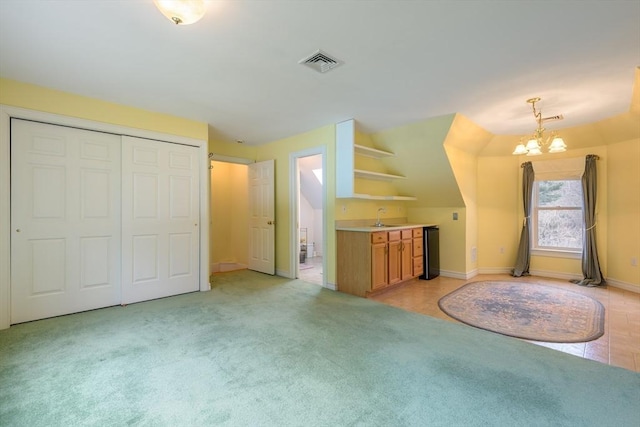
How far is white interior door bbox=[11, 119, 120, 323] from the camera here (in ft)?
9.44

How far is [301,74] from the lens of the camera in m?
2.63

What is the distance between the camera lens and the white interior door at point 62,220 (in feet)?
9.44

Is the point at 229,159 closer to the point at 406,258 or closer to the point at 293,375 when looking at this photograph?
the point at 406,258

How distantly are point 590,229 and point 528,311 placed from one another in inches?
91.6

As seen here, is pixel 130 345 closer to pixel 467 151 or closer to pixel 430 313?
pixel 430 313

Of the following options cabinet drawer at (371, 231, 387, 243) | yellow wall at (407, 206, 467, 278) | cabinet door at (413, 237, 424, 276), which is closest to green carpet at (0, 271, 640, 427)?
cabinet drawer at (371, 231, 387, 243)

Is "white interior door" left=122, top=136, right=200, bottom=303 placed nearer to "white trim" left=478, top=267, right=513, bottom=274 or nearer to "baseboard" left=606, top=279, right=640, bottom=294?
"white trim" left=478, top=267, right=513, bottom=274

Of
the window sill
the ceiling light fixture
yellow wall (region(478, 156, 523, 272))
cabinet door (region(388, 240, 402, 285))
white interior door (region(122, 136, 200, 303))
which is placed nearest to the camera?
the ceiling light fixture

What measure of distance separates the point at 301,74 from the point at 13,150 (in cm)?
293

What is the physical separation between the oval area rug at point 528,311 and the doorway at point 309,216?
2.22 meters

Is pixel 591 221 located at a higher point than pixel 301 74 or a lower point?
lower

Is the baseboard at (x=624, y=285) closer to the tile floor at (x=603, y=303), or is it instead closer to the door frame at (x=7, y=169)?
the tile floor at (x=603, y=303)

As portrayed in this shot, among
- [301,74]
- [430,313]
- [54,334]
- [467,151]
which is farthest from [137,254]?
[467,151]

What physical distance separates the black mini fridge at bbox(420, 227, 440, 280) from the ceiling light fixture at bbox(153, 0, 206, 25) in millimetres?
4307
